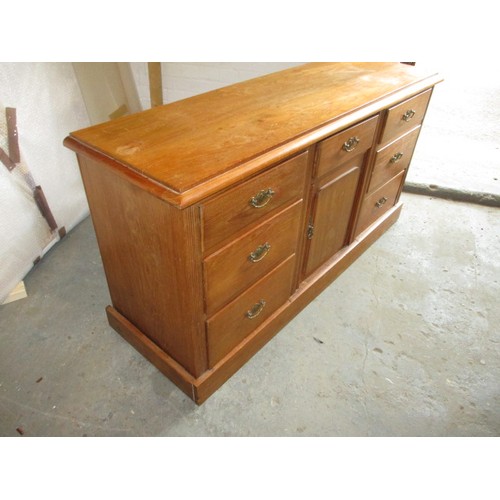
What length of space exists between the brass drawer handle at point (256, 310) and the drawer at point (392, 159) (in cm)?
76

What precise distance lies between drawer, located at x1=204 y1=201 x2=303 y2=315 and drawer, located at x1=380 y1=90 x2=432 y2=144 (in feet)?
1.93

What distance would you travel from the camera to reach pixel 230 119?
1274 millimetres

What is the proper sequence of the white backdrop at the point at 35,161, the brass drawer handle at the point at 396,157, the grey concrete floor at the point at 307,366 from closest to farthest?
the grey concrete floor at the point at 307,366 → the white backdrop at the point at 35,161 → the brass drawer handle at the point at 396,157

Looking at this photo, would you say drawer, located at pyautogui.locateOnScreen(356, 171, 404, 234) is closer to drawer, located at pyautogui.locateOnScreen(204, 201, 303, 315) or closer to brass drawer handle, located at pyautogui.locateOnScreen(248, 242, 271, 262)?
drawer, located at pyautogui.locateOnScreen(204, 201, 303, 315)

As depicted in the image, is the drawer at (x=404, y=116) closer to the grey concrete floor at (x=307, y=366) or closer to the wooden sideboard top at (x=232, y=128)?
the wooden sideboard top at (x=232, y=128)

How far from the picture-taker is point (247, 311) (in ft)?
4.61

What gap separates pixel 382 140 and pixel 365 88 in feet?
0.72

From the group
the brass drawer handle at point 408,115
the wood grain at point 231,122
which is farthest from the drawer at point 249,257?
the brass drawer handle at point 408,115

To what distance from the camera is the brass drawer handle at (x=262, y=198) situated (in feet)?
3.69

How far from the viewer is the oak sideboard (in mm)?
1038

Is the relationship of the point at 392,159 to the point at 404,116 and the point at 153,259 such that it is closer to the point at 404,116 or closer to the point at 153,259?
the point at 404,116

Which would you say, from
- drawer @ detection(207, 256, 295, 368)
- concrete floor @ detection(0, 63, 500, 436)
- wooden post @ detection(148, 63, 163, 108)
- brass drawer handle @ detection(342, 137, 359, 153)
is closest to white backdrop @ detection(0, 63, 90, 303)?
concrete floor @ detection(0, 63, 500, 436)

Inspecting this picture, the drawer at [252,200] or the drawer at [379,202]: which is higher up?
the drawer at [252,200]
